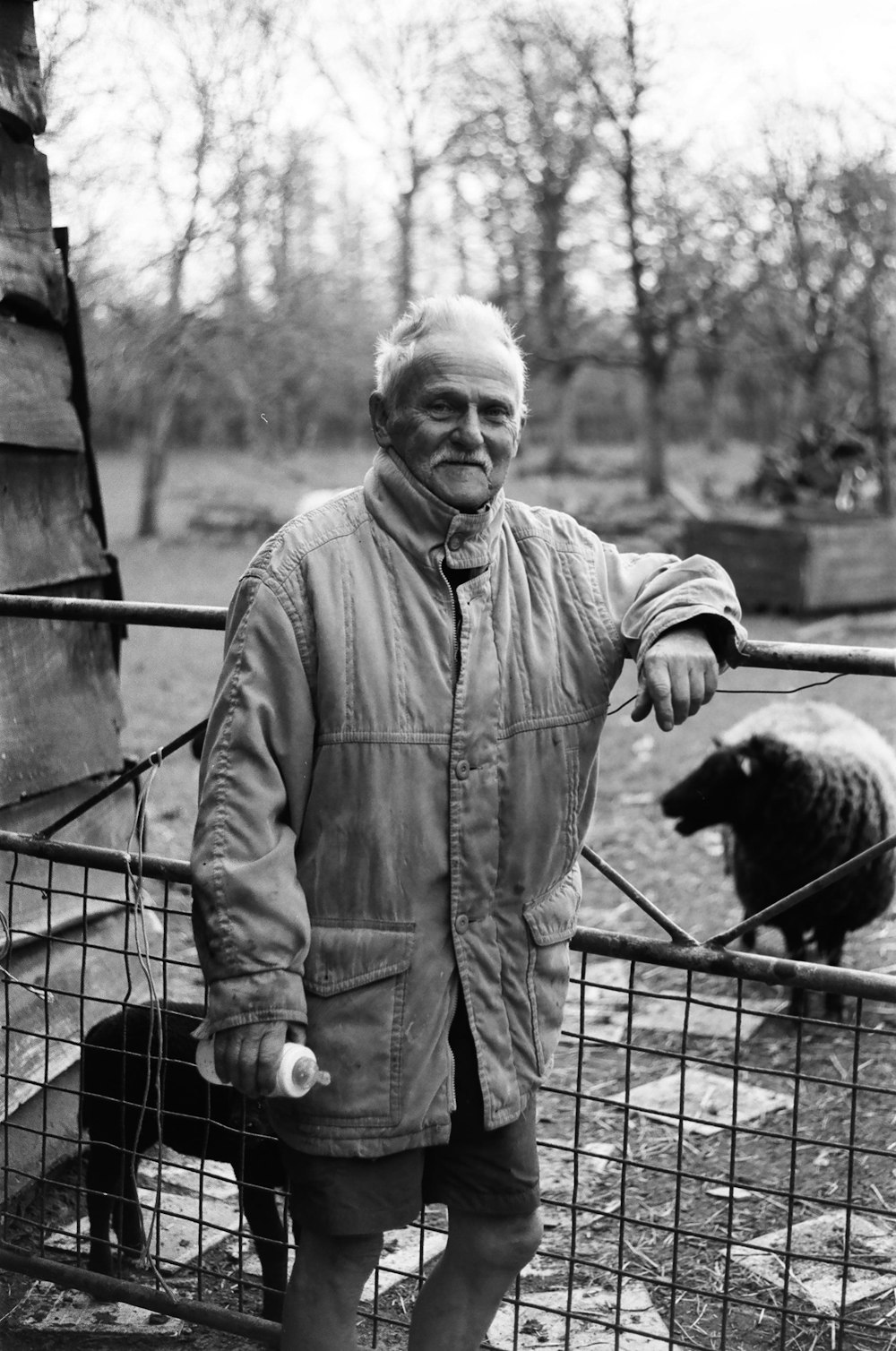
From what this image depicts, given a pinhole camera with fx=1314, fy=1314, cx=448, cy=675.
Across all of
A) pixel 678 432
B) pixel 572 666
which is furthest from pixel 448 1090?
pixel 678 432

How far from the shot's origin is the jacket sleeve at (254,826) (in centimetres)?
189

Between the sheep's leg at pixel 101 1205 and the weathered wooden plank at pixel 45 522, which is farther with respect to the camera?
the weathered wooden plank at pixel 45 522

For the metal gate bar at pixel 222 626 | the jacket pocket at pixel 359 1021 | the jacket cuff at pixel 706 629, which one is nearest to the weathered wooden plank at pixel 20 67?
the metal gate bar at pixel 222 626

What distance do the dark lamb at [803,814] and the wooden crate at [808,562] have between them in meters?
8.64

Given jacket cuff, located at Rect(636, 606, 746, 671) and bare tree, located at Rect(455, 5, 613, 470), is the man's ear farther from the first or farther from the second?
bare tree, located at Rect(455, 5, 613, 470)

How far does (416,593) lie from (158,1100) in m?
1.42

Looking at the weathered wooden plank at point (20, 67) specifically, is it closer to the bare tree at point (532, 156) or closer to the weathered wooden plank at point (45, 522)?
the weathered wooden plank at point (45, 522)

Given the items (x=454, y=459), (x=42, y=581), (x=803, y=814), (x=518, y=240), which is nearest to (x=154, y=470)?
(x=518, y=240)

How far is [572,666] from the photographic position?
2.12m

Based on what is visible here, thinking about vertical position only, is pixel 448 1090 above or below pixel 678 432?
below

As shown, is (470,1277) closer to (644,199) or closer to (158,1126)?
(158,1126)

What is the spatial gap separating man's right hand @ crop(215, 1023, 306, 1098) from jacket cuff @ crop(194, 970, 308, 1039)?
11mm

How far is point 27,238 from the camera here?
12.5 ft

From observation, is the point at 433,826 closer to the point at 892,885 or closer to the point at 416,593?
the point at 416,593
